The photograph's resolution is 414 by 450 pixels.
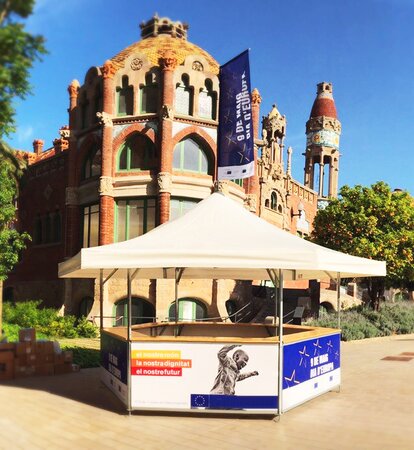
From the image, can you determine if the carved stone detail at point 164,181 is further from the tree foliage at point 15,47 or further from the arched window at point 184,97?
the tree foliage at point 15,47

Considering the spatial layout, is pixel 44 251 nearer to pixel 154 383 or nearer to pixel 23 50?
pixel 154 383

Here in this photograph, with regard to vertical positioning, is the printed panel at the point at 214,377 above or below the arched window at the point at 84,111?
below

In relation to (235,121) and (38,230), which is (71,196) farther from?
(235,121)

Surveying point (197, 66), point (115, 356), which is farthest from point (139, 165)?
point (115, 356)

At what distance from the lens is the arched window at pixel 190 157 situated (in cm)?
2381

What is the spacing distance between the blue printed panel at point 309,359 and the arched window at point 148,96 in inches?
667

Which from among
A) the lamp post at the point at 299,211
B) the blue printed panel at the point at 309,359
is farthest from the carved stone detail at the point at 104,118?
the lamp post at the point at 299,211

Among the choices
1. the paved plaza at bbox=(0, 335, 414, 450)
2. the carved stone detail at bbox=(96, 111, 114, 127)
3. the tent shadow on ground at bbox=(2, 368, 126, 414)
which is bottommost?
the tent shadow on ground at bbox=(2, 368, 126, 414)

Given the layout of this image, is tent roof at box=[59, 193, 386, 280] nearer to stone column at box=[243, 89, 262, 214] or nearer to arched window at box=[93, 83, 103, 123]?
stone column at box=[243, 89, 262, 214]

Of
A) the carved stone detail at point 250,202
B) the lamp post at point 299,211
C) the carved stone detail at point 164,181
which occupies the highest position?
the lamp post at point 299,211

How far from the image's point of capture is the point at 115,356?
9.05 m

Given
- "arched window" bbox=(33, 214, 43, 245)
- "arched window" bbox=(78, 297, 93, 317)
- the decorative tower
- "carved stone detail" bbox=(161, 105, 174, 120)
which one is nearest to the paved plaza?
"arched window" bbox=(78, 297, 93, 317)

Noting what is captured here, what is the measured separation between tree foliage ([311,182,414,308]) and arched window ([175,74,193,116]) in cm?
966

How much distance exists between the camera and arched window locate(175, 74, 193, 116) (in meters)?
23.9
